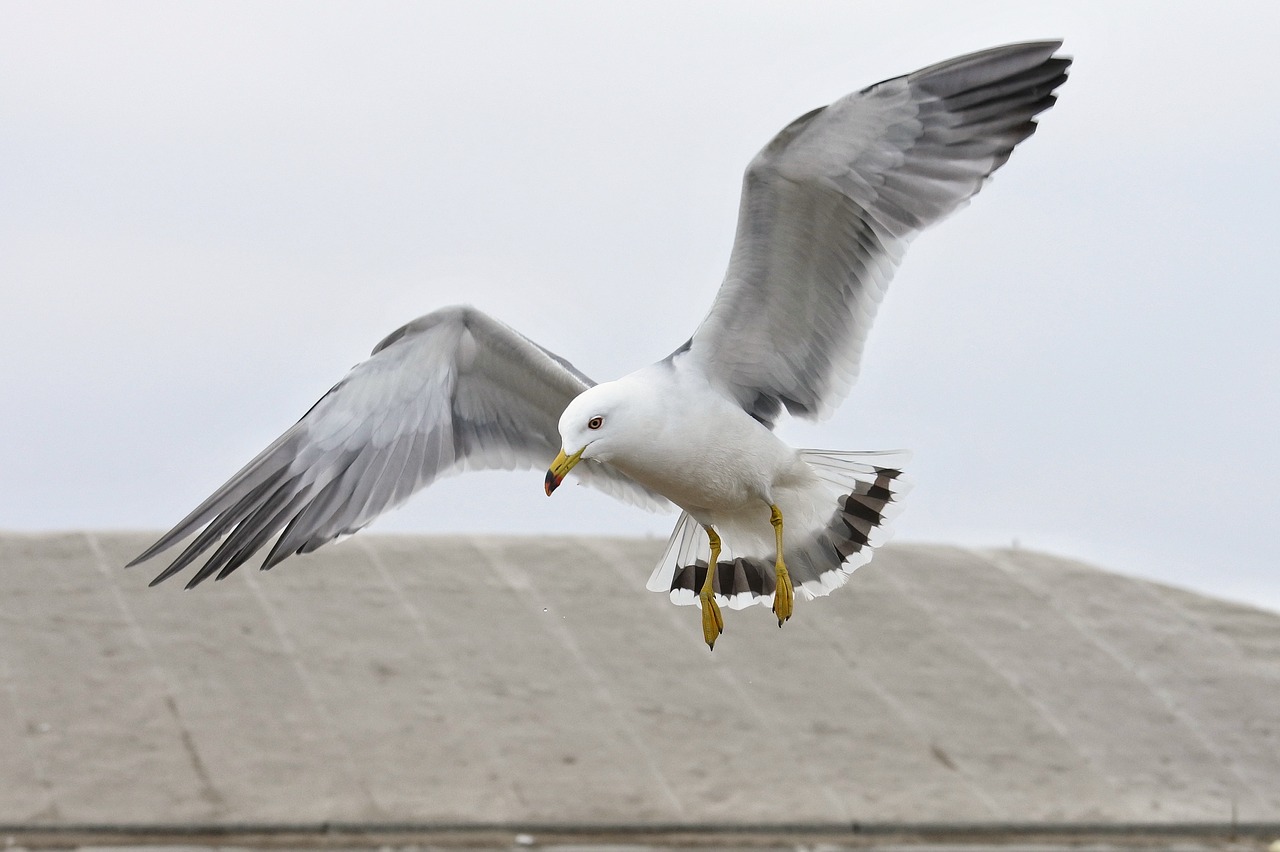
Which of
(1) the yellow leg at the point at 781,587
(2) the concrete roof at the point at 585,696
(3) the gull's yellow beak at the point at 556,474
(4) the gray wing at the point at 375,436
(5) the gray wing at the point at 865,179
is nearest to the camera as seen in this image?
(3) the gull's yellow beak at the point at 556,474

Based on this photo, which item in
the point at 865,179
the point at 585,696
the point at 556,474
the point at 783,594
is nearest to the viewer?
the point at 556,474

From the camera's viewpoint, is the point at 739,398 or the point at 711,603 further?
the point at 739,398

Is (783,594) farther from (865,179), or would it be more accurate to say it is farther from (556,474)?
(865,179)

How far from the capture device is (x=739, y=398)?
595cm

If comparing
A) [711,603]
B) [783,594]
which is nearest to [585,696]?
[711,603]

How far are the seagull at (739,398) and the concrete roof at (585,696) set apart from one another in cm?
656

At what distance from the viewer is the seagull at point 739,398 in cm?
521

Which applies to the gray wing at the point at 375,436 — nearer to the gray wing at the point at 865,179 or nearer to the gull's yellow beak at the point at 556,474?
the gray wing at the point at 865,179

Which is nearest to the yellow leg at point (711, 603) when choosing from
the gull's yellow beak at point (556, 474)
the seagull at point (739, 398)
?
the seagull at point (739, 398)

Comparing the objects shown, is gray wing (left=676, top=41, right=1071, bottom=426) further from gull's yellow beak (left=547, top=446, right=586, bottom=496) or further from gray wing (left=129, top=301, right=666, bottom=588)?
gull's yellow beak (left=547, top=446, right=586, bottom=496)

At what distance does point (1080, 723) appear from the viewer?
14.6 meters

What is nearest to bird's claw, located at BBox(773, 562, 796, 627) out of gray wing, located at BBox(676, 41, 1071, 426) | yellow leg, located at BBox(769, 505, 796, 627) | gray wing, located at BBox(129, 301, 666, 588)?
yellow leg, located at BBox(769, 505, 796, 627)

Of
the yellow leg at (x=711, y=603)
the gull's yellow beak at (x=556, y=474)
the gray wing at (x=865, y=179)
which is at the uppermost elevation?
the gray wing at (x=865, y=179)

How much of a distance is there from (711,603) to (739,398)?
2.46ft
